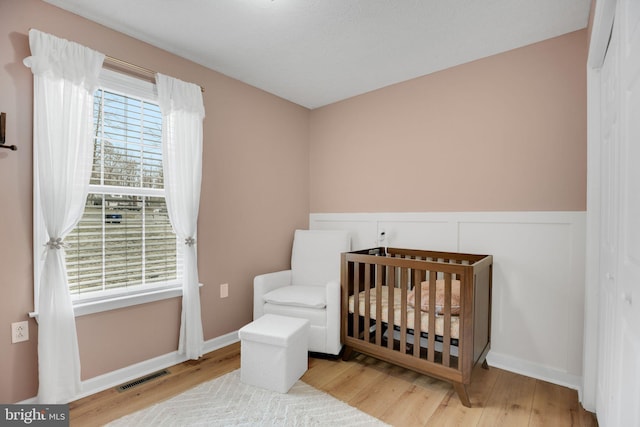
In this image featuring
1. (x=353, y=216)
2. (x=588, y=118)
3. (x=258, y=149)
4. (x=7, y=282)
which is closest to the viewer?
(x=7, y=282)

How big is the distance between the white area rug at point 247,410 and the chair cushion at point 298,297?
0.61m

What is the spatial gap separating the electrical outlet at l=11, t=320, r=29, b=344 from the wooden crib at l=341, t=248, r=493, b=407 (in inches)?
78.9

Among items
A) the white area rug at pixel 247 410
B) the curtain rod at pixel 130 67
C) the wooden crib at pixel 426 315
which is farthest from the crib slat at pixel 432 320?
the curtain rod at pixel 130 67

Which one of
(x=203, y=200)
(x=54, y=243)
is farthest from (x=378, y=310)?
(x=54, y=243)

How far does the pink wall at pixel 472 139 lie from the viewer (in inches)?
84.4

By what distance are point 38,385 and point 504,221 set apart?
3.23 m

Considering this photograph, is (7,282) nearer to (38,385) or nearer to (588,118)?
(38,385)

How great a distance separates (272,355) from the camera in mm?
2066

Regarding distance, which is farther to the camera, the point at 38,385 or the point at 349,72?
the point at 349,72

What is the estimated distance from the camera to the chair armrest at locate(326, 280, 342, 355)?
2467 mm

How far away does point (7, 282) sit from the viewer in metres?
1.74

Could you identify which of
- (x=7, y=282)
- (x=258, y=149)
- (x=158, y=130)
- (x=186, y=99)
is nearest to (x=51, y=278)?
(x=7, y=282)

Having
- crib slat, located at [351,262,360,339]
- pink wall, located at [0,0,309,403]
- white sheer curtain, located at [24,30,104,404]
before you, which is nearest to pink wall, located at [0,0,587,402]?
pink wall, located at [0,0,309,403]

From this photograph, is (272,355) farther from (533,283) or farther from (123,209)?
(533,283)
